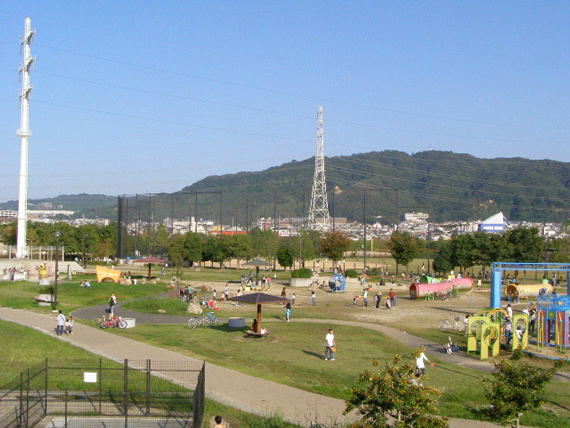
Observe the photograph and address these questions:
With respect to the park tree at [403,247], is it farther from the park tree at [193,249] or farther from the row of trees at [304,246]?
the park tree at [193,249]

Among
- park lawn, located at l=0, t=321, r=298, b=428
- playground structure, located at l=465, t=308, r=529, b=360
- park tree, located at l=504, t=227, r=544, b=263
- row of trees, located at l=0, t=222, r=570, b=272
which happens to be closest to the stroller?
playground structure, located at l=465, t=308, r=529, b=360

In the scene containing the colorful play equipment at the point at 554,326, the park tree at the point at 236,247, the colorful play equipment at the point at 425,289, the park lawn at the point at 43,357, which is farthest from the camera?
the park tree at the point at 236,247

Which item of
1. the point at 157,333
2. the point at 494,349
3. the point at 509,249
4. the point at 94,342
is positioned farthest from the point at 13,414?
the point at 509,249

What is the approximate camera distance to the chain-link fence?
44.7 feet

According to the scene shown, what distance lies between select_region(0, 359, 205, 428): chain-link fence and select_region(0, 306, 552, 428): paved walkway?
4.10 ft

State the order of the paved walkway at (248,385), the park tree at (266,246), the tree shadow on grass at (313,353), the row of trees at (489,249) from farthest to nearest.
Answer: the park tree at (266,246) → the row of trees at (489,249) → the tree shadow on grass at (313,353) → the paved walkway at (248,385)

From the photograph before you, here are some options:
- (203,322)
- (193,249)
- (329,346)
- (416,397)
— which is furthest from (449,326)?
(193,249)

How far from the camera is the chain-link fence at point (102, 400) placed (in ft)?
44.7

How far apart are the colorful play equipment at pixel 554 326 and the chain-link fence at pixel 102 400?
55.6ft

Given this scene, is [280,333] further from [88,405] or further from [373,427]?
[373,427]

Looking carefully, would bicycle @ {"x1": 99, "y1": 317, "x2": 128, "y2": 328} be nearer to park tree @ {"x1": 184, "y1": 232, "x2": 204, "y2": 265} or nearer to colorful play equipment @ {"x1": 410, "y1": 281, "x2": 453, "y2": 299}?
colorful play equipment @ {"x1": 410, "y1": 281, "x2": 453, "y2": 299}

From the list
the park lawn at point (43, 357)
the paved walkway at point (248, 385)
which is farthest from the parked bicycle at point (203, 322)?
the park lawn at point (43, 357)

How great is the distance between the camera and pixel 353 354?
24.0m

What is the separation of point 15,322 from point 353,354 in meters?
17.3
